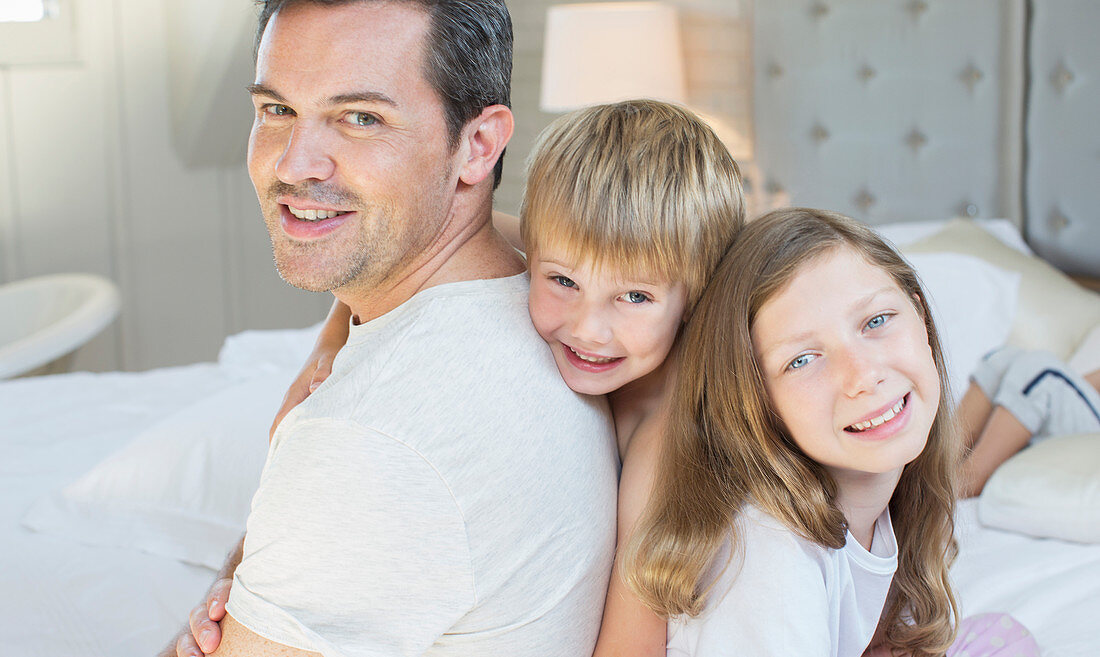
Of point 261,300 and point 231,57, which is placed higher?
point 231,57

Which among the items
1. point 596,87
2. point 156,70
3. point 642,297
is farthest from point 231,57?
point 642,297

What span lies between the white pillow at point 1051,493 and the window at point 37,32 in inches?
129

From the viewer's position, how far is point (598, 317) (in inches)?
40.6

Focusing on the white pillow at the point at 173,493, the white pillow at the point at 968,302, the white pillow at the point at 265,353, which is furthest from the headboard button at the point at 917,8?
the white pillow at the point at 173,493

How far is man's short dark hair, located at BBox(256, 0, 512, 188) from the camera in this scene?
39.4 inches

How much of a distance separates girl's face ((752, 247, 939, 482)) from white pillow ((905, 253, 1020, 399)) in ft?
3.52

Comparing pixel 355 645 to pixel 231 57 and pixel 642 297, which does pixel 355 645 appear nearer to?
pixel 642 297

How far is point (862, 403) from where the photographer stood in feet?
3.13

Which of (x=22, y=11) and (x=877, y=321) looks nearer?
(x=877, y=321)

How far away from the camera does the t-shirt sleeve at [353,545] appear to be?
80 cm

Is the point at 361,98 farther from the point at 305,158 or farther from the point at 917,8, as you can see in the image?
the point at 917,8

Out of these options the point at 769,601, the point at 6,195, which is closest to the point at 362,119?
the point at 769,601

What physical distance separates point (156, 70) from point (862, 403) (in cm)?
331

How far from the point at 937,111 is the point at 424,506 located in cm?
230
